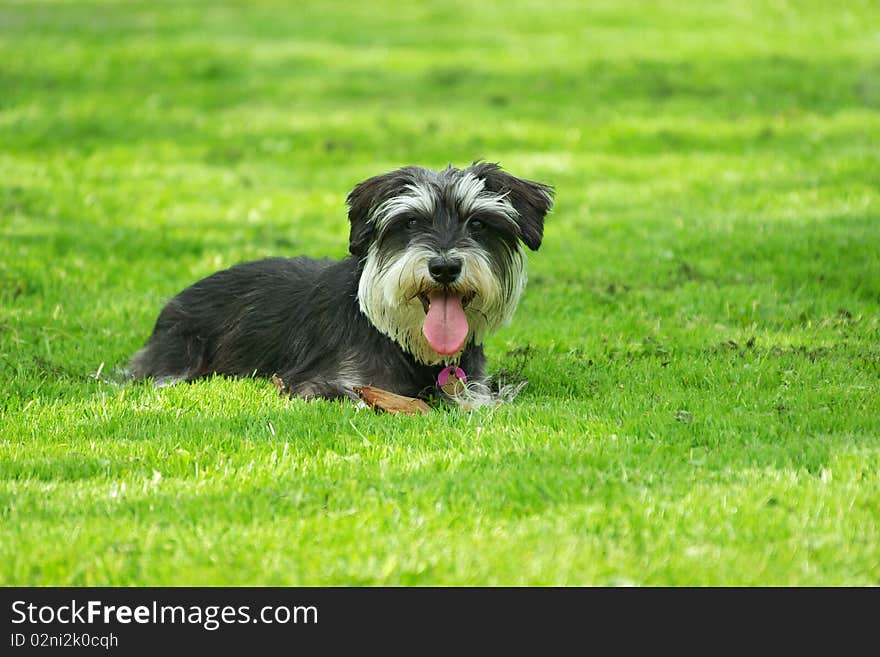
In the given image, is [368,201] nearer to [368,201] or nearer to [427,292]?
[368,201]

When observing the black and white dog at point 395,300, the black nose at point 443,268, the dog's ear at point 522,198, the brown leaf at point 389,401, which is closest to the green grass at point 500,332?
the brown leaf at point 389,401

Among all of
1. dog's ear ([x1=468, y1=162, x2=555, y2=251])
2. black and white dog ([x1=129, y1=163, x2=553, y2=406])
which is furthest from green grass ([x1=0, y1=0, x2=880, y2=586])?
dog's ear ([x1=468, y1=162, x2=555, y2=251])

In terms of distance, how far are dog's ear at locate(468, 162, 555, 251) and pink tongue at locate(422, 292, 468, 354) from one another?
0.71m

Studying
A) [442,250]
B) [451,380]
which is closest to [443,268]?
[442,250]

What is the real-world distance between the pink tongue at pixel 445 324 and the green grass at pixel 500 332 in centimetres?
53

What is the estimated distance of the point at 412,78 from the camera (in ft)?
84.0

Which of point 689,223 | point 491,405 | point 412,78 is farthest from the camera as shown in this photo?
point 412,78

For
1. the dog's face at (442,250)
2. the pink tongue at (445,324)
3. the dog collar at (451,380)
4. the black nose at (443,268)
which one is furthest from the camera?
the dog collar at (451,380)

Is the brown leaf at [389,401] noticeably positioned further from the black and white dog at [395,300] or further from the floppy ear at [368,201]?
the floppy ear at [368,201]

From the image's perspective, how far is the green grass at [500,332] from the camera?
239 inches
